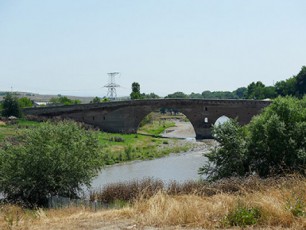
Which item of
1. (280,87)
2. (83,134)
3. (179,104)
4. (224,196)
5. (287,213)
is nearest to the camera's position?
(287,213)

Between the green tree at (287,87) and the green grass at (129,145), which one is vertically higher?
the green tree at (287,87)

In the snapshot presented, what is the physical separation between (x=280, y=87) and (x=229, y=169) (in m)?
75.9

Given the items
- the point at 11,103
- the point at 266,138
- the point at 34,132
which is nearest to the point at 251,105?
the point at 11,103

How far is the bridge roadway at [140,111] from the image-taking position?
2559 inches

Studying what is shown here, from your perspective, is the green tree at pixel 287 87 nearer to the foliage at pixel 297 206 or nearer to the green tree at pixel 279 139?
the green tree at pixel 279 139

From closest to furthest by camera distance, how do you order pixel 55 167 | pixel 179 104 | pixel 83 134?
1. pixel 55 167
2. pixel 83 134
3. pixel 179 104

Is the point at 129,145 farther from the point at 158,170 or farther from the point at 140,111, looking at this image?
the point at 140,111

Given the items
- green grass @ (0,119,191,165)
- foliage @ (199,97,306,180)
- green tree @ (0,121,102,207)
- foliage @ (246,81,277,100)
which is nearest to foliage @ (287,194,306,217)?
green tree @ (0,121,102,207)

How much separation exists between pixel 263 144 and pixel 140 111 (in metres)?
45.2

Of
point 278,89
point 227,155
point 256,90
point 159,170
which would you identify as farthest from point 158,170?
point 256,90

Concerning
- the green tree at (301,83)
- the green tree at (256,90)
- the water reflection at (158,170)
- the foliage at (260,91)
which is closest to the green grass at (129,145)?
the water reflection at (158,170)

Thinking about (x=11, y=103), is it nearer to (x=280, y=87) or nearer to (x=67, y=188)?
(x=67, y=188)

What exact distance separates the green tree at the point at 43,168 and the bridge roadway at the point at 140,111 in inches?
1689

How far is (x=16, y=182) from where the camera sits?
20.8m
